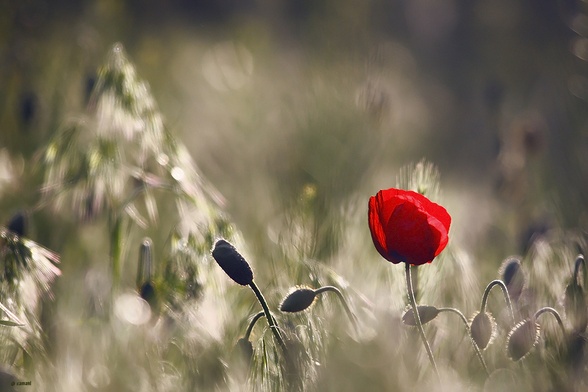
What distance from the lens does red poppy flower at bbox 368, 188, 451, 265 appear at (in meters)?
0.58

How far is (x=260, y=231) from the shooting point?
3.29 ft

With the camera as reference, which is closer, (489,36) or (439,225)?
(439,225)

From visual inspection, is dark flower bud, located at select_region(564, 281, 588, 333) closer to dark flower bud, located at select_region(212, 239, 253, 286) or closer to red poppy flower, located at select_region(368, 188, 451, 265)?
red poppy flower, located at select_region(368, 188, 451, 265)

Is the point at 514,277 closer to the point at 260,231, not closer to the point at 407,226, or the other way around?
the point at 407,226

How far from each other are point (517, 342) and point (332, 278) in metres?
0.18

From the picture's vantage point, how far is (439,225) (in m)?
0.60

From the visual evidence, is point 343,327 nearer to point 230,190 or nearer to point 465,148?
point 230,190

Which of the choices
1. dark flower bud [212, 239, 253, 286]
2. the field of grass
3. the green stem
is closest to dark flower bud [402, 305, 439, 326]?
the field of grass

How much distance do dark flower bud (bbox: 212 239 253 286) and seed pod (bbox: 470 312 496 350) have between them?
6.5 inches

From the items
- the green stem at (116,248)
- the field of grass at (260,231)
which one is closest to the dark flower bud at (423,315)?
the field of grass at (260,231)

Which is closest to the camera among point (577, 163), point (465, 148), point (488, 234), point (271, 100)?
point (577, 163)

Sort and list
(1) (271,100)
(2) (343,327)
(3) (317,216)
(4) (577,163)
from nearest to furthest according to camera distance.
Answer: (2) (343,327), (4) (577,163), (3) (317,216), (1) (271,100)

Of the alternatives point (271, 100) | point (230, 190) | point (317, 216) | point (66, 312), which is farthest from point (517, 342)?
point (271, 100)

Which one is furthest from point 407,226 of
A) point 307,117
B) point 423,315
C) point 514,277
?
point 307,117
